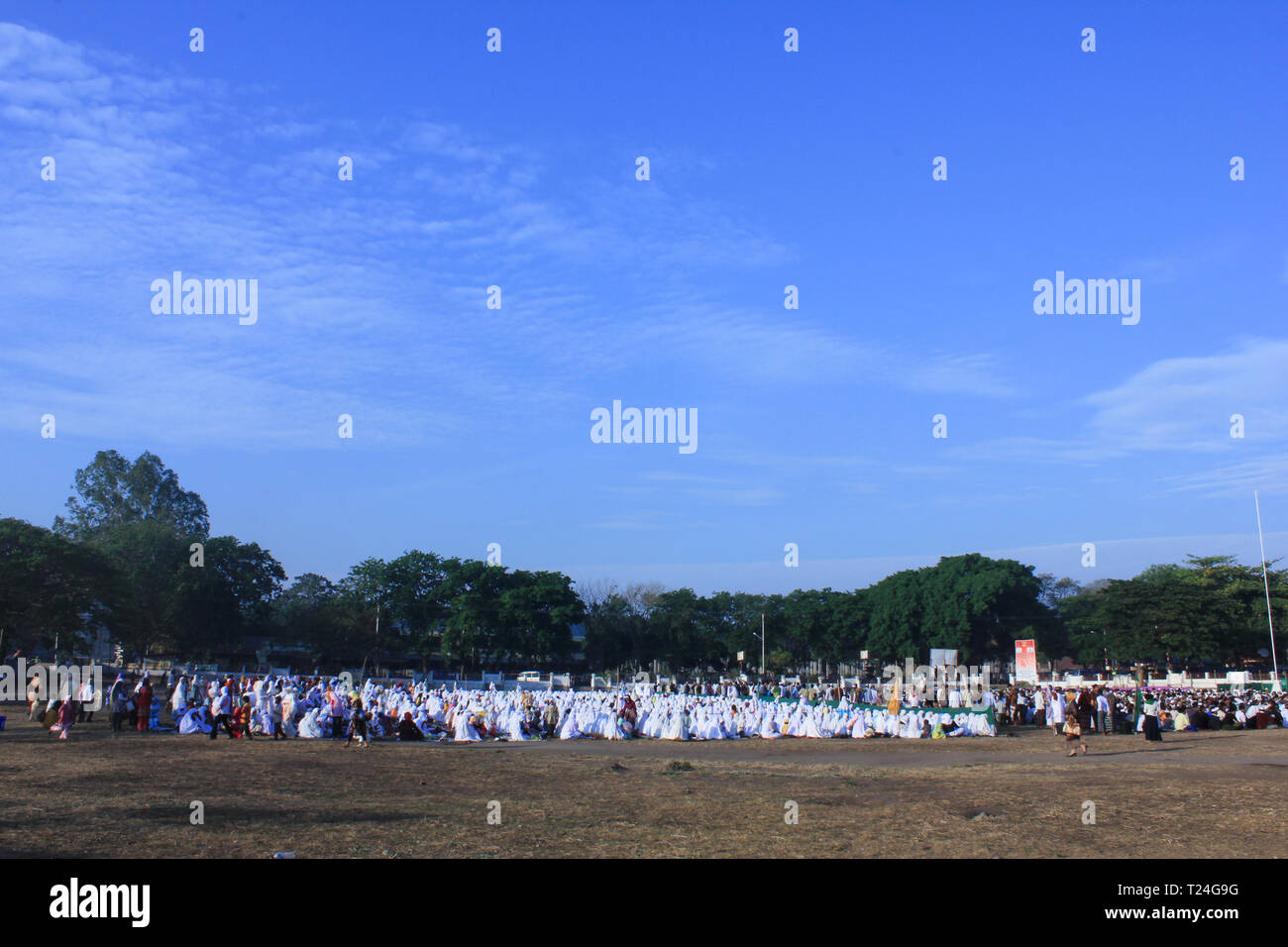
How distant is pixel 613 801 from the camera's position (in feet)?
45.4

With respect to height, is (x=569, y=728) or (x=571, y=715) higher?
(x=571, y=715)

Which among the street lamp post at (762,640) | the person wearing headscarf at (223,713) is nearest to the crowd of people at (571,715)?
the person wearing headscarf at (223,713)

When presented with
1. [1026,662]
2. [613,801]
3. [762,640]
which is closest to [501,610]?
[762,640]

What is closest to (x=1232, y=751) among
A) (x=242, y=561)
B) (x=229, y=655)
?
(x=242, y=561)

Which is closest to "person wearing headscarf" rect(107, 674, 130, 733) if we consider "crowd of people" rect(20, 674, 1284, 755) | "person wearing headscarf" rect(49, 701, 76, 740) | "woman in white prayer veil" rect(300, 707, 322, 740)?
"crowd of people" rect(20, 674, 1284, 755)

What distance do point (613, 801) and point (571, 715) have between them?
15.0 m

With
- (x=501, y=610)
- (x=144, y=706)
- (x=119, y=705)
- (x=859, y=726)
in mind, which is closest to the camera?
(x=119, y=705)

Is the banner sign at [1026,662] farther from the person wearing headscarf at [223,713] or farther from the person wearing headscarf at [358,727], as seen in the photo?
the person wearing headscarf at [223,713]

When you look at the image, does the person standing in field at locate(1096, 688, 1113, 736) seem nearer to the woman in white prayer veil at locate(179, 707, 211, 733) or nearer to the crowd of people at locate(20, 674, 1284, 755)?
the crowd of people at locate(20, 674, 1284, 755)

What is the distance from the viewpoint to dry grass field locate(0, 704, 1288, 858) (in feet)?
33.1

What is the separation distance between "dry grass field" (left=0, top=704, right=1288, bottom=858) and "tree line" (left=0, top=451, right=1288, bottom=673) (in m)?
25.8

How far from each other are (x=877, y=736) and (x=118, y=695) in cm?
2181

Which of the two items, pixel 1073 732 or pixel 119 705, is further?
pixel 119 705

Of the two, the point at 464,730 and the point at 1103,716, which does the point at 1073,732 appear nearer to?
the point at 1103,716
